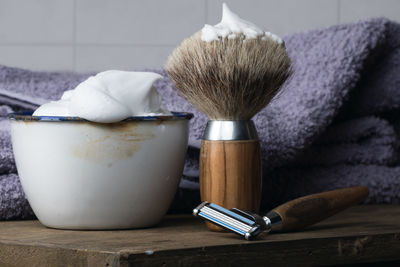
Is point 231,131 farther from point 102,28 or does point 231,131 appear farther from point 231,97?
point 102,28

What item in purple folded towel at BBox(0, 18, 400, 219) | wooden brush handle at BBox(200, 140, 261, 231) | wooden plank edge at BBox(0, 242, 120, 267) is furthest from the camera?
purple folded towel at BBox(0, 18, 400, 219)

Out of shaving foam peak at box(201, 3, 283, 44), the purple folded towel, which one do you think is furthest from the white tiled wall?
shaving foam peak at box(201, 3, 283, 44)

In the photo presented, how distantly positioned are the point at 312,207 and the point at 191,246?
134mm

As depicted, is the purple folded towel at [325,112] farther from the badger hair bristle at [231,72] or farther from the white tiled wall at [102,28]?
the white tiled wall at [102,28]

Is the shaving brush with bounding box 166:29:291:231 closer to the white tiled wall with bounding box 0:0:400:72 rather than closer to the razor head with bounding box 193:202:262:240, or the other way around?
the razor head with bounding box 193:202:262:240

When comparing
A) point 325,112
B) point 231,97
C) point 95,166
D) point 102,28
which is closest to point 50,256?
point 95,166

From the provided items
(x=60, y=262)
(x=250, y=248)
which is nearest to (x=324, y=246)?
(x=250, y=248)

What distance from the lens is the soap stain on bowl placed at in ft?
1.66

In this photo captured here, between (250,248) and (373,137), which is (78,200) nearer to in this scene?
(250,248)

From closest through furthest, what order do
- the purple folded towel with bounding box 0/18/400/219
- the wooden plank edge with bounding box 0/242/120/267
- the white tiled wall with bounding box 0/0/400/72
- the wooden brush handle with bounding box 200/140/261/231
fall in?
1. the wooden plank edge with bounding box 0/242/120/267
2. the wooden brush handle with bounding box 200/140/261/231
3. the purple folded towel with bounding box 0/18/400/219
4. the white tiled wall with bounding box 0/0/400/72

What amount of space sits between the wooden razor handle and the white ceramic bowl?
0.36 feet

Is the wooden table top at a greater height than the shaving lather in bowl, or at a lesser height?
lesser

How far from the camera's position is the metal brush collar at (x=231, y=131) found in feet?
1.73

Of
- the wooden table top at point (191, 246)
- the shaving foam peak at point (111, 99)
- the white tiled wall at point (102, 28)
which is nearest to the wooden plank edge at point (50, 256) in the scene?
the wooden table top at point (191, 246)
